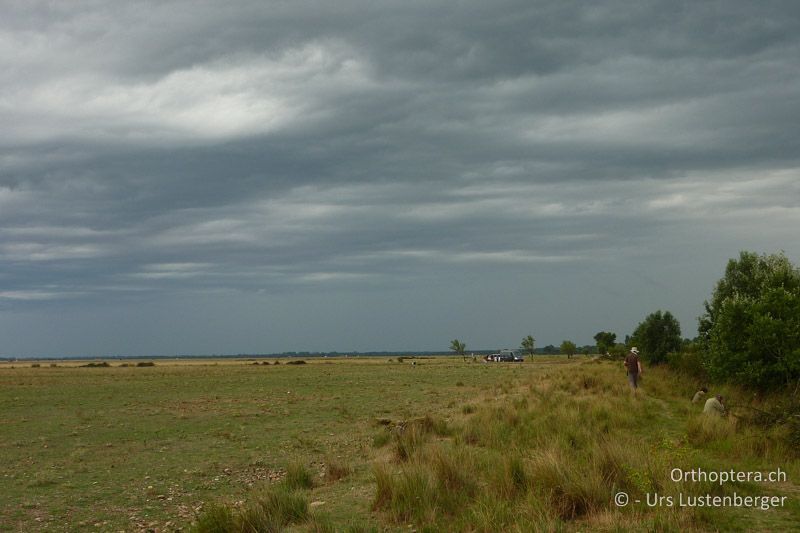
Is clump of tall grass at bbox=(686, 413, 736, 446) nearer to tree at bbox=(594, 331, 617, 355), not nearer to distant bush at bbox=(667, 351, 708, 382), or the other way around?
distant bush at bbox=(667, 351, 708, 382)

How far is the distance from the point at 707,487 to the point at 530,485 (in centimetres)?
264

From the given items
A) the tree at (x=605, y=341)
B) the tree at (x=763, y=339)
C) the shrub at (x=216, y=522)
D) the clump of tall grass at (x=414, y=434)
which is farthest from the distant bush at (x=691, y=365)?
the tree at (x=605, y=341)

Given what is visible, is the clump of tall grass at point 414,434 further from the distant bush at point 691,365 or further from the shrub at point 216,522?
the distant bush at point 691,365

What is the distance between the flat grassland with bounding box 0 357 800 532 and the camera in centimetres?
974

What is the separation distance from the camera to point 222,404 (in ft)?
115

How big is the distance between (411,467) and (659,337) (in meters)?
49.4

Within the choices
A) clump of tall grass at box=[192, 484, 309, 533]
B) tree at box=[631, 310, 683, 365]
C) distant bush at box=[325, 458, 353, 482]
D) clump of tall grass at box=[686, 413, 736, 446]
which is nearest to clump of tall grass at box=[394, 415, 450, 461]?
distant bush at box=[325, 458, 353, 482]

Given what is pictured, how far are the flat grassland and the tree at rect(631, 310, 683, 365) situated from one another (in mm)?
28665

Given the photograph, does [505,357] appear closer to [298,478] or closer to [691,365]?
[691,365]

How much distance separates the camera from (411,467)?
11867mm

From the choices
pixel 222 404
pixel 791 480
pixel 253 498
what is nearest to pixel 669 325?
pixel 222 404

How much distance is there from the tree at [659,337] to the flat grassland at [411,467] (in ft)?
94.0

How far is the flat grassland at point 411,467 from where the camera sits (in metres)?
9.74

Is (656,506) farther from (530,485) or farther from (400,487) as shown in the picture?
(400,487)
